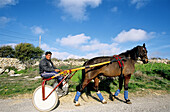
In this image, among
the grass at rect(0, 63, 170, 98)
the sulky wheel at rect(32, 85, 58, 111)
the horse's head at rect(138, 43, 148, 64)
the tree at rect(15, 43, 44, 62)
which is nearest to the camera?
the sulky wheel at rect(32, 85, 58, 111)

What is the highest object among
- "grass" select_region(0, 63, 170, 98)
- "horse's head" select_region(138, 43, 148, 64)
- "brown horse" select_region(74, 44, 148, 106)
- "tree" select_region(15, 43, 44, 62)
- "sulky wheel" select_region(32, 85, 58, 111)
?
"tree" select_region(15, 43, 44, 62)

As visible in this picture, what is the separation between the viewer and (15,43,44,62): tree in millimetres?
27461

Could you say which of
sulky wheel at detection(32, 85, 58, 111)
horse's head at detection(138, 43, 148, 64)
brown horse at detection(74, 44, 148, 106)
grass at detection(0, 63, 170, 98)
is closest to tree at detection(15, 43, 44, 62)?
grass at detection(0, 63, 170, 98)

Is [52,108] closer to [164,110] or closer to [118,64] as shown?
[118,64]

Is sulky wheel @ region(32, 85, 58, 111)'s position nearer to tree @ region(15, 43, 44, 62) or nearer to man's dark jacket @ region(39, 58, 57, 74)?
man's dark jacket @ region(39, 58, 57, 74)

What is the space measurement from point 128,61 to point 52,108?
3574 millimetres

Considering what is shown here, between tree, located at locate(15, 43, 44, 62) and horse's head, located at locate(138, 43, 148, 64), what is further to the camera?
tree, located at locate(15, 43, 44, 62)

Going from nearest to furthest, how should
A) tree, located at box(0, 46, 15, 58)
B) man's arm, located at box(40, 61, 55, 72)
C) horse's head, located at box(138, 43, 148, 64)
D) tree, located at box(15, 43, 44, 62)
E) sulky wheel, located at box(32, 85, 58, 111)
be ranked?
sulky wheel, located at box(32, 85, 58, 111) → man's arm, located at box(40, 61, 55, 72) → horse's head, located at box(138, 43, 148, 64) → tree, located at box(15, 43, 44, 62) → tree, located at box(0, 46, 15, 58)

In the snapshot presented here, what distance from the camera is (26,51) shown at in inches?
1100

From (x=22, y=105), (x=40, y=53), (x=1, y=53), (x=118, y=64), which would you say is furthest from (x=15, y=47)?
(x=118, y=64)

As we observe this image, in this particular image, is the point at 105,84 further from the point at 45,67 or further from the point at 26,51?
the point at 26,51

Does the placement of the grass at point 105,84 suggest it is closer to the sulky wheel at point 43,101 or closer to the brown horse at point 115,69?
the brown horse at point 115,69

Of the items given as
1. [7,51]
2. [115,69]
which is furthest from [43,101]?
[7,51]

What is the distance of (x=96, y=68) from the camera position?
13.5 feet
